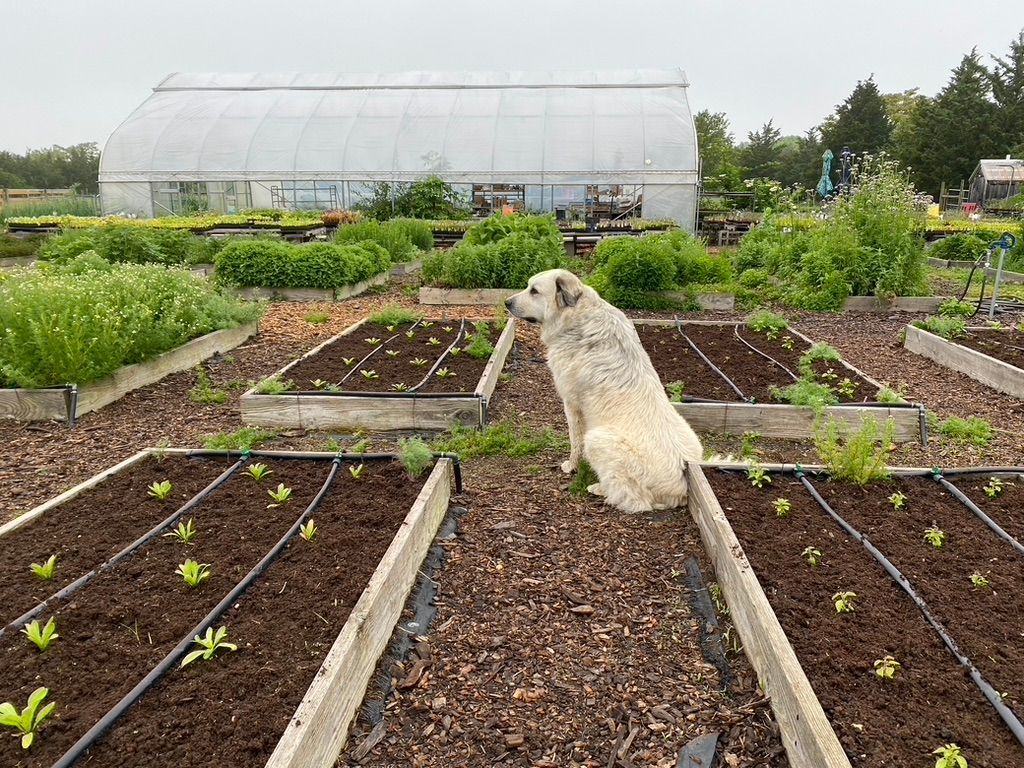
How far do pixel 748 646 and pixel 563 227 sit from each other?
53.4ft

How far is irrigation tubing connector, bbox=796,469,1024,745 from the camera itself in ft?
6.97

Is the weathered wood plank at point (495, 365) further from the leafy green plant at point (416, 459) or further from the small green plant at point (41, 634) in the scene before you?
the small green plant at point (41, 634)

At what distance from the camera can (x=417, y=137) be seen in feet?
72.0

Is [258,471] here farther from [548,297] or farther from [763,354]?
[763,354]

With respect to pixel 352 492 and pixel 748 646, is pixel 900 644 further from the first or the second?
pixel 352 492

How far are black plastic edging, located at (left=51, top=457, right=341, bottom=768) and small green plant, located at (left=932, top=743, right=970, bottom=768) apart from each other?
102 inches

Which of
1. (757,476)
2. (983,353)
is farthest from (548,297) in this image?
(983,353)

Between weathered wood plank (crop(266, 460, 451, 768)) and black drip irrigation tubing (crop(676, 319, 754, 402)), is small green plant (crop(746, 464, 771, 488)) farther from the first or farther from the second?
weathered wood plank (crop(266, 460, 451, 768))

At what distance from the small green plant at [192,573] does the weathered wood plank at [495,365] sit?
283 centimetres

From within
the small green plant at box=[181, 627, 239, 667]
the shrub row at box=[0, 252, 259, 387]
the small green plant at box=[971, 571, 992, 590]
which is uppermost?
the shrub row at box=[0, 252, 259, 387]

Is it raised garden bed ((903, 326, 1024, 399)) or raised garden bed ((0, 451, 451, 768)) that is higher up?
raised garden bed ((903, 326, 1024, 399))

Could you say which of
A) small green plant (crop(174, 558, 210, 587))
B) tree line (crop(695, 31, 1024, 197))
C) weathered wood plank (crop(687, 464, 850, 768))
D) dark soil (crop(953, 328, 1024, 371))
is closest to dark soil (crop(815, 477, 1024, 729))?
weathered wood plank (crop(687, 464, 850, 768))

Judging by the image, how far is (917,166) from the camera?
38.5m

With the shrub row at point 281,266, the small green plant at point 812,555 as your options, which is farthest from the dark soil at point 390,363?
the shrub row at point 281,266
